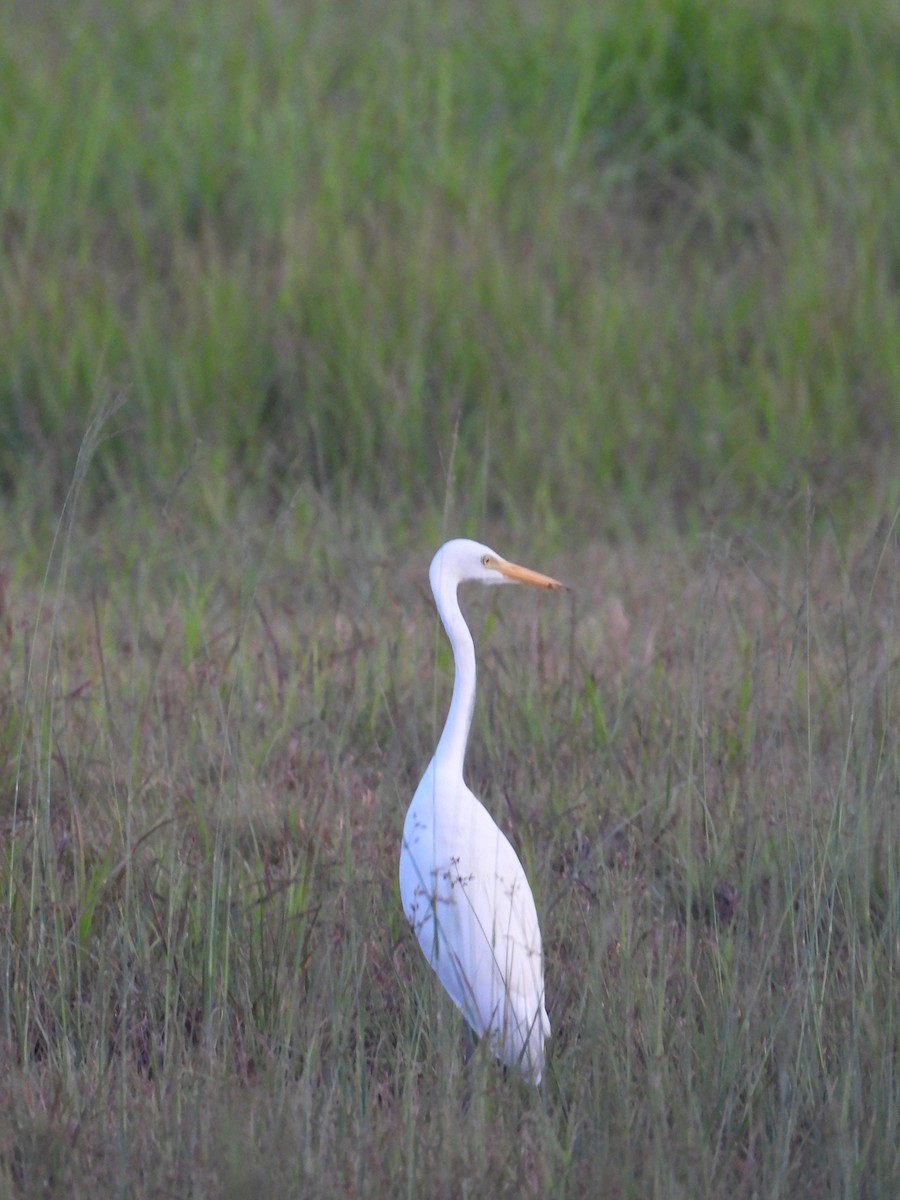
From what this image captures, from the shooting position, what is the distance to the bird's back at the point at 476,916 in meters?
2.16

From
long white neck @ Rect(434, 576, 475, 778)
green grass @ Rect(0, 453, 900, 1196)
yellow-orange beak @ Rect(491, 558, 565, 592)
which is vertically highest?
yellow-orange beak @ Rect(491, 558, 565, 592)

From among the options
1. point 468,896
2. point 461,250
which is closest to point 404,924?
point 468,896

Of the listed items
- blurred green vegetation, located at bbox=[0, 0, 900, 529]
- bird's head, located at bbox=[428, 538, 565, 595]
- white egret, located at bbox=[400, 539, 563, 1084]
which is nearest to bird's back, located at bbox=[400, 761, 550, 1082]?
white egret, located at bbox=[400, 539, 563, 1084]

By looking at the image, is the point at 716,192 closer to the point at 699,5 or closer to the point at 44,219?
the point at 699,5

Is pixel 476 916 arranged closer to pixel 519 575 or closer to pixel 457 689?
pixel 457 689

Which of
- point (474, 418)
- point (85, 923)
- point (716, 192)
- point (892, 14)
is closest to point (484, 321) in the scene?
point (474, 418)

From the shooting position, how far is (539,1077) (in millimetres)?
2064

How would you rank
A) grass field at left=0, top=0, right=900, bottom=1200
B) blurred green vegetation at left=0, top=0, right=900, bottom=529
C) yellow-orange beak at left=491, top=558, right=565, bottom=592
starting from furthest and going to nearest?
blurred green vegetation at left=0, top=0, right=900, bottom=529, yellow-orange beak at left=491, top=558, right=565, bottom=592, grass field at left=0, top=0, right=900, bottom=1200

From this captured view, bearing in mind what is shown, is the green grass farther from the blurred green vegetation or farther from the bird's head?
the blurred green vegetation

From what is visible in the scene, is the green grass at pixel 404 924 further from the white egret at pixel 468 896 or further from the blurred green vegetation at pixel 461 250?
the blurred green vegetation at pixel 461 250

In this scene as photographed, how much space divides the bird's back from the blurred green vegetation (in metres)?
1.84

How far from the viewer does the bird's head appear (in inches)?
102

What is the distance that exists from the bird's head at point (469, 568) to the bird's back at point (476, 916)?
0.30 metres

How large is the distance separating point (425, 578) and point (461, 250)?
78.1 inches
